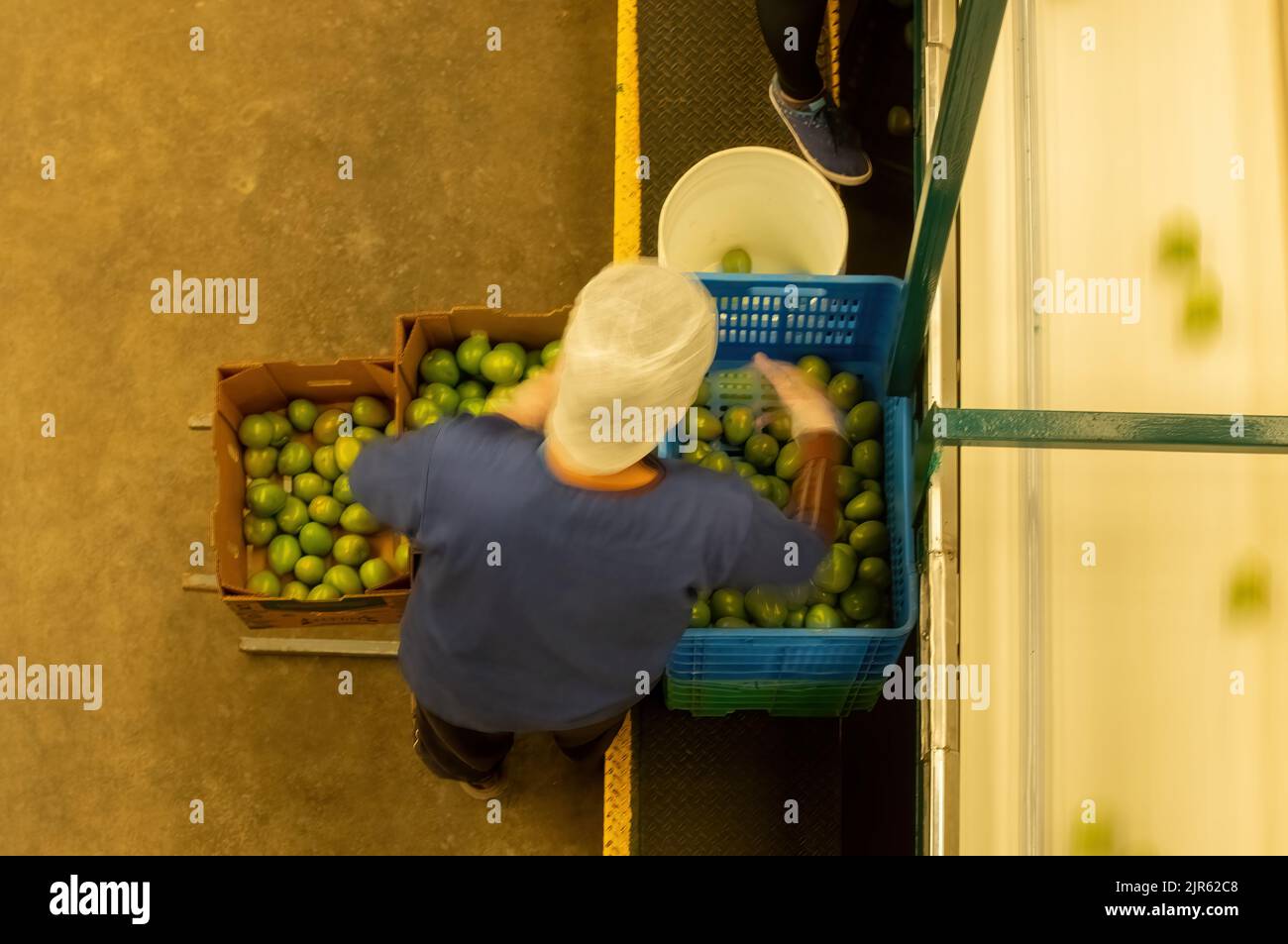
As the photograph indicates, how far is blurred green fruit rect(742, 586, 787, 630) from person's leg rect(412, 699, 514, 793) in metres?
0.76

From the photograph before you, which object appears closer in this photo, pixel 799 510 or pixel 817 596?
pixel 799 510

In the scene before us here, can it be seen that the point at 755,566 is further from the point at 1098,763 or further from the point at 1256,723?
the point at 1256,723

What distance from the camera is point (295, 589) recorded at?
3.32 metres

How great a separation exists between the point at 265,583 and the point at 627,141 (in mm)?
1788

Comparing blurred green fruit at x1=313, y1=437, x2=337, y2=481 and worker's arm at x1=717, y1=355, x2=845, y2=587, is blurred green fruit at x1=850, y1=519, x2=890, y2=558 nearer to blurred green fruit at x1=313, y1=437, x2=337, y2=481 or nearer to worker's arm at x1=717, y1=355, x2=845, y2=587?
Answer: worker's arm at x1=717, y1=355, x2=845, y2=587

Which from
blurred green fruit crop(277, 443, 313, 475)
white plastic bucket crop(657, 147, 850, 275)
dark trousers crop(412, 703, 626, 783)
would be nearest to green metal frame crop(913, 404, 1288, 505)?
white plastic bucket crop(657, 147, 850, 275)

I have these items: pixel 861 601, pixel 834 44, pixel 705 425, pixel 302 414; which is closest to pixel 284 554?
pixel 302 414

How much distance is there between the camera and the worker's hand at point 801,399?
267cm

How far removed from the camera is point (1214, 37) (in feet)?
8.58

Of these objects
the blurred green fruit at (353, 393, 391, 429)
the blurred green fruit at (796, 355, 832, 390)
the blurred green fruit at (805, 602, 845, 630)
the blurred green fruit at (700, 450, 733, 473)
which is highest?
the blurred green fruit at (796, 355, 832, 390)

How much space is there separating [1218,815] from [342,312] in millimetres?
3093

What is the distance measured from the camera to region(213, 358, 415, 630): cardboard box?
127 inches

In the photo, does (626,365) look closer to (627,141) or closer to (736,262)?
(736,262)

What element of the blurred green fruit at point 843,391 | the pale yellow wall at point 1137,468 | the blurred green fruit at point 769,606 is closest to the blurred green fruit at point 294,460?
the blurred green fruit at point 769,606
